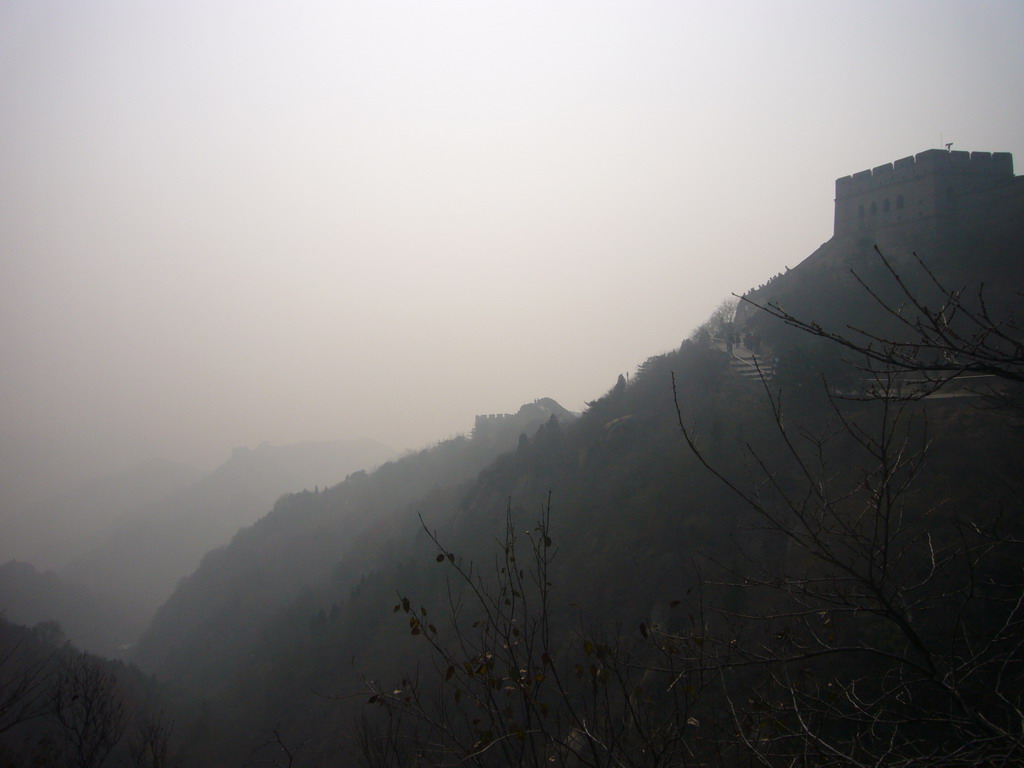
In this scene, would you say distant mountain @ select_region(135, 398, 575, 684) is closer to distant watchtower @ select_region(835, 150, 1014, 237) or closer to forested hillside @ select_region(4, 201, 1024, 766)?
forested hillside @ select_region(4, 201, 1024, 766)

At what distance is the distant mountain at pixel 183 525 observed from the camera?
403ft

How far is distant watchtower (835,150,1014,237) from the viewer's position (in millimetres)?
33438

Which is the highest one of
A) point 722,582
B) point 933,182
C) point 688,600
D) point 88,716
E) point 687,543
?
point 933,182

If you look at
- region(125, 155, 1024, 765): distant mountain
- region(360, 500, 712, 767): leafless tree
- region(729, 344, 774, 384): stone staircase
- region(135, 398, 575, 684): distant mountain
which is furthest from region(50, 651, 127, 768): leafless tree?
region(135, 398, 575, 684): distant mountain

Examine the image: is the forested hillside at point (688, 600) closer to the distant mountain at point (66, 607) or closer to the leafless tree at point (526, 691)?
the leafless tree at point (526, 691)

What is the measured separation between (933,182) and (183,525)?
159 m

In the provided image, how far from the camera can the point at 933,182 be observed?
3341 cm

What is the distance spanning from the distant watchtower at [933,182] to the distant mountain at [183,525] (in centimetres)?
10618

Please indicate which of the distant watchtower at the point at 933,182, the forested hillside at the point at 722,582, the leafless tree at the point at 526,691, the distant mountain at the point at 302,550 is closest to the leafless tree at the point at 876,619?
the forested hillside at the point at 722,582

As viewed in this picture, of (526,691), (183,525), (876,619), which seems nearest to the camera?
(526,691)

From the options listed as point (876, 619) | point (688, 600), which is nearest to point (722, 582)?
point (876, 619)

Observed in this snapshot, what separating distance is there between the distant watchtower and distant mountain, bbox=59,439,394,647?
106176 millimetres

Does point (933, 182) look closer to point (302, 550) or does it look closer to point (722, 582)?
point (722, 582)

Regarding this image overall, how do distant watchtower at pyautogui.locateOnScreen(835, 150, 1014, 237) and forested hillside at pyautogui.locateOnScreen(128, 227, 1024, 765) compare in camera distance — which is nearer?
forested hillside at pyautogui.locateOnScreen(128, 227, 1024, 765)
